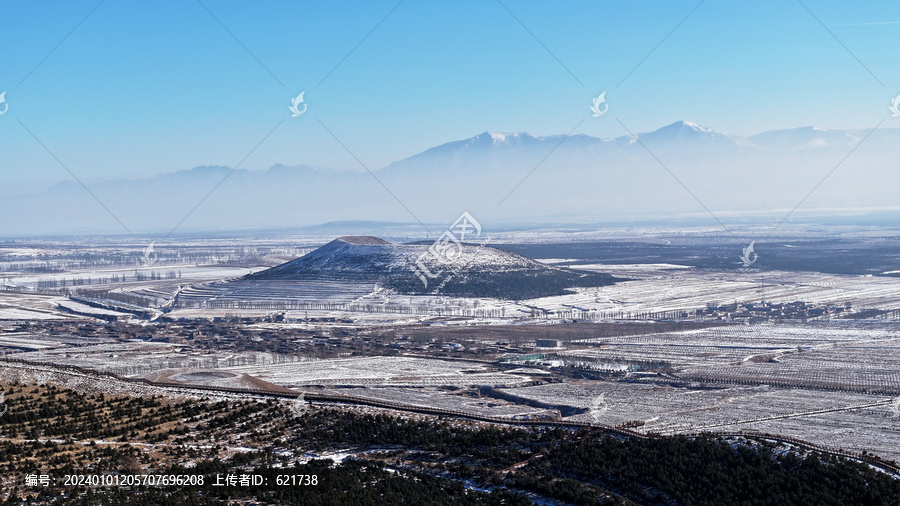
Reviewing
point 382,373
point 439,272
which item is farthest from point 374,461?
point 439,272

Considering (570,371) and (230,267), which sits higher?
(230,267)

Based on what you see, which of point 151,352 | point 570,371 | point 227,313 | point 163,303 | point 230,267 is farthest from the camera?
point 230,267

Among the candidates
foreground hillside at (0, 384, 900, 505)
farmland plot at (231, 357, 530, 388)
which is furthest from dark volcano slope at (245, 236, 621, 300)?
foreground hillside at (0, 384, 900, 505)

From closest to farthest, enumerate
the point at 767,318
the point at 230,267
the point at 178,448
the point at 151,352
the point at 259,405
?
the point at 178,448, the point at 259,405, the point at 151,352, the point at 767,318, the point at 230,267

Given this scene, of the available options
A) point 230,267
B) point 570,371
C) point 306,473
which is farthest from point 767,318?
point 230,267

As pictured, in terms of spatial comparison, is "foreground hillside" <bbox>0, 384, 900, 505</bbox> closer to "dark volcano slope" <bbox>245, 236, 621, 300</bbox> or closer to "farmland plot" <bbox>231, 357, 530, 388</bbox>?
"farmland plot" <bbox>231, 357, 530, 388</bbox>

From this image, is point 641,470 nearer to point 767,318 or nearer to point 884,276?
point 767,318
